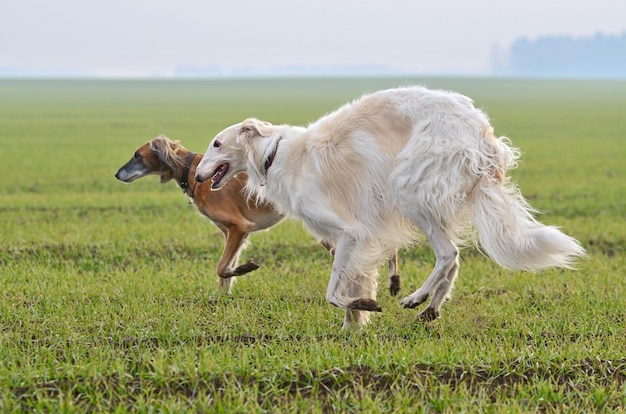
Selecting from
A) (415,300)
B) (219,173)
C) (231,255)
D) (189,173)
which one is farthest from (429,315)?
(189,173)

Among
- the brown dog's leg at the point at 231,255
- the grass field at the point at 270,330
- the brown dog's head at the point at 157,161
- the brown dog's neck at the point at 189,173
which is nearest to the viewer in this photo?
the grass field at the point at 270,330

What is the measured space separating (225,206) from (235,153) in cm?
110

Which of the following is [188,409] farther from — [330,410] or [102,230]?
[102,230]

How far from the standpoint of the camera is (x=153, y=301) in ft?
24.7

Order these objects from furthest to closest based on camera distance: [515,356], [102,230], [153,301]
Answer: [102,230] < [153,301] < [515,356]

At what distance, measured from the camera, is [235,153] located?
23.8ft

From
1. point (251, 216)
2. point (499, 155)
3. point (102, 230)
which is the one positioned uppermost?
point (499, 155)

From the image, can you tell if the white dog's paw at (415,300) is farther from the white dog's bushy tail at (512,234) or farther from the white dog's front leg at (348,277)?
the white dog's bushy tail at (512,234)

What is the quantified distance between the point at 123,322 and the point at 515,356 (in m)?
3.26

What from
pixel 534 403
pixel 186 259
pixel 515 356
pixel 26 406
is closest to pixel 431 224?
pixel 515 356

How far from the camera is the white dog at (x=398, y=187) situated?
649 cm

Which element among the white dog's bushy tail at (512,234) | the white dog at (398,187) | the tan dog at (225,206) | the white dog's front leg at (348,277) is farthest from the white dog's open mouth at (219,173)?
the white dog's bushy tail at (512,234)

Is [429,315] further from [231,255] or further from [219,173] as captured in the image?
[219,173]

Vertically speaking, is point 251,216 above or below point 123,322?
above
